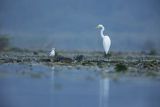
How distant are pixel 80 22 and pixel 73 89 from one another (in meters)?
50.0

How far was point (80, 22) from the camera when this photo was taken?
236 feet

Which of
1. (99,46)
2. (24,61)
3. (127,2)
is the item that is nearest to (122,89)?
(24,61)

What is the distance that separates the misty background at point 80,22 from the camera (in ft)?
200

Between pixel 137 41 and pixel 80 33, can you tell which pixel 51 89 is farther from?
pixel 80 33

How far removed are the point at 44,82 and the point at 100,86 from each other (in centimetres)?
153

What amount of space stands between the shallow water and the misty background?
29458 mm

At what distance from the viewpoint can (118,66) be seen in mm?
26453

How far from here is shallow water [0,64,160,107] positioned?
20.0 metres

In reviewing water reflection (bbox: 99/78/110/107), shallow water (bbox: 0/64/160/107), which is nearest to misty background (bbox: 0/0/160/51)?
shallow water (bbox: 0/64/160/107)

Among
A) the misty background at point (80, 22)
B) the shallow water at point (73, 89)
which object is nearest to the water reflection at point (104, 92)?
the shallow water at point (73, 89)

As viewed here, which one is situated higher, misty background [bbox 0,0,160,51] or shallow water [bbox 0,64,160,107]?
misty background [bbox 0,0,160,51]

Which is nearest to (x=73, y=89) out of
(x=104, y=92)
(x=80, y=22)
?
(x=104, y=92)

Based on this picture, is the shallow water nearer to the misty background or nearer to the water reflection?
the water reflection

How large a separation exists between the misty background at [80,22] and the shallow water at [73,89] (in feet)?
96.6
